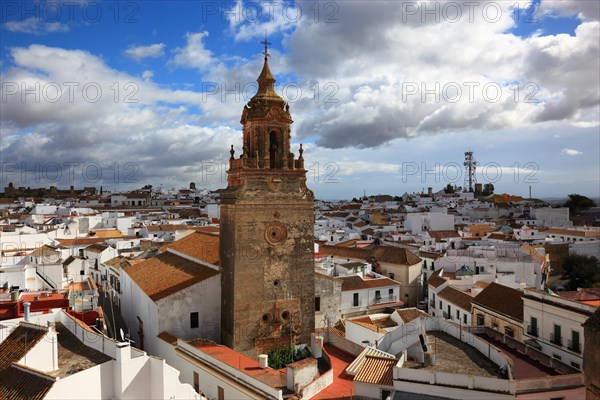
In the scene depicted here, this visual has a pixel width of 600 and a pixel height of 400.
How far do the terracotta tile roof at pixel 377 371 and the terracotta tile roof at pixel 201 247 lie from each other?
→ 8444 mm

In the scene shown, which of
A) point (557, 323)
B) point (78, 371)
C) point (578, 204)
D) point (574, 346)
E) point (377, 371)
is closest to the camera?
point (78, 371)

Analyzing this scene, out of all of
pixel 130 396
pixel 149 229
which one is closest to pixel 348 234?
pixel 149 229

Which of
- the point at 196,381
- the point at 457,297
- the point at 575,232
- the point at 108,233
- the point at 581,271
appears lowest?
the point at 196,381

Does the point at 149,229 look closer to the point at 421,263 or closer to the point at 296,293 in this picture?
the point at 421,263

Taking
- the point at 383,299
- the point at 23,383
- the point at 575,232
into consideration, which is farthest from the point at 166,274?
the point at 575,232

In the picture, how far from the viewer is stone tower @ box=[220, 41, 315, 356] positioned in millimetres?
18422

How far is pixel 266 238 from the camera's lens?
18.7 m

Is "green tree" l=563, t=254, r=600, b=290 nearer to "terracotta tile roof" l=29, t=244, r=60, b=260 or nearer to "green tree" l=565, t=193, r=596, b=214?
"terracotta tile roof" l=29, t=244, r=60, b=260

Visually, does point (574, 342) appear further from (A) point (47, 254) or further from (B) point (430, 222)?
(B) point (430, 222)

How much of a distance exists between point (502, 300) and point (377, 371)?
11.3 m

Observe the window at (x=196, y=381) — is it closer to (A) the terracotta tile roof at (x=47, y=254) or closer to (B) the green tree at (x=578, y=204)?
(A) the terracotta tile roof at (x=47, y=254)

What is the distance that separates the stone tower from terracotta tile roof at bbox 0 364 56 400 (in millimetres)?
7713

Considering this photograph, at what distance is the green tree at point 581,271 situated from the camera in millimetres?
35875

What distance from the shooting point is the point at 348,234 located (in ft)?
165
